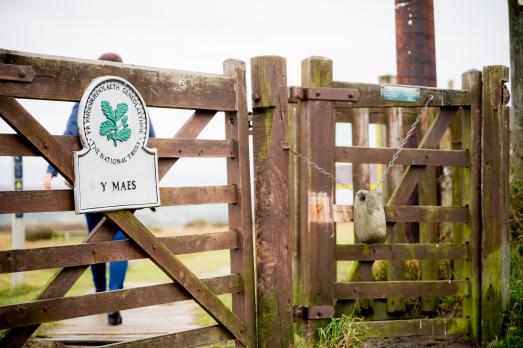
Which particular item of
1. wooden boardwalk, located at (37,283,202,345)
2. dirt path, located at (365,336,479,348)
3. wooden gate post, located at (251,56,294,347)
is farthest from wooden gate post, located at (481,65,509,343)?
wooden boardwalk, located at (37,283,202,345)

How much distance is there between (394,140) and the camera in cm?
573

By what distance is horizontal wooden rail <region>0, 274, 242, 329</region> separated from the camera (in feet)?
10.2

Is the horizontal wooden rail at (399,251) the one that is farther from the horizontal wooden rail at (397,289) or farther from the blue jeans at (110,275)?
the blue jeans at (110,275)

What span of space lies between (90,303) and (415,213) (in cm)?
273

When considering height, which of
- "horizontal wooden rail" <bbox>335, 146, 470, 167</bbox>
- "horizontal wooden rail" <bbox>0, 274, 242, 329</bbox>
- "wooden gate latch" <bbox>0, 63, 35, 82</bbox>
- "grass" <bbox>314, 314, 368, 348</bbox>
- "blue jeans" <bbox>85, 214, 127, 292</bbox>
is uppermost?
"wooden gate latch" <bbox>0, 63, 35, 82</bbox>

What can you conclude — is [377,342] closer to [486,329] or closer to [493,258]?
[486,329]

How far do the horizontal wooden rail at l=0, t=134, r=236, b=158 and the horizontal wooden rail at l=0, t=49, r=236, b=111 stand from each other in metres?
0.23

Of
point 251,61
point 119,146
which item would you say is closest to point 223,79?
point 251,61

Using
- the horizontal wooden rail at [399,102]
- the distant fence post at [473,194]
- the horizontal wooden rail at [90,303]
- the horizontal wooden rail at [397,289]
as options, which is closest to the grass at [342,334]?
the horizontal wooden rail at [397,289]

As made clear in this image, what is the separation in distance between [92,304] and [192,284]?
2.26 ft

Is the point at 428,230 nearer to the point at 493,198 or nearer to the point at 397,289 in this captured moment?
the point at 493,198

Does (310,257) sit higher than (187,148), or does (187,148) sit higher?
(187,148)

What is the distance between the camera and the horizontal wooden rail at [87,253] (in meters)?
3.09

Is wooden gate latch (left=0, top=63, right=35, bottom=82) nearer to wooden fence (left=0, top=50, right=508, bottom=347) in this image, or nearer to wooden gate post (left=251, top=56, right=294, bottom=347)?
wooden fence (left=0, top=50, right=508, bottom=347)
